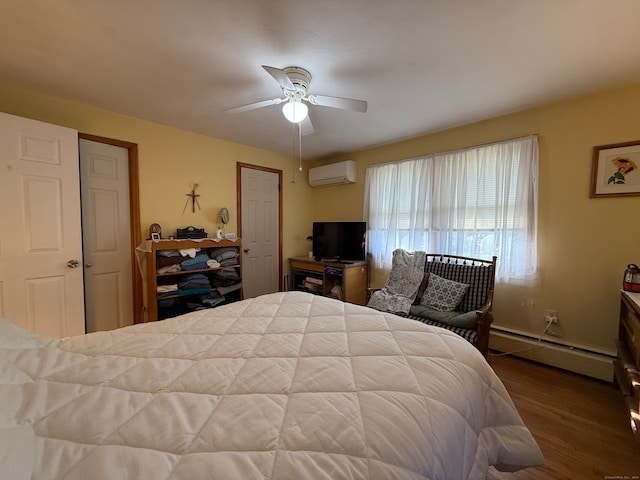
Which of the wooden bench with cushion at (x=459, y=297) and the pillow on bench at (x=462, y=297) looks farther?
the pillow on bench at (x=462, y=297)

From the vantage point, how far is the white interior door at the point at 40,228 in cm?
196

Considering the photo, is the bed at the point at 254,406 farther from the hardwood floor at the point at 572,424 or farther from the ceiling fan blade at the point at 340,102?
the ceiling fan blade at the point at 340,102

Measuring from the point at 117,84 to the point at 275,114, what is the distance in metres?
1.28

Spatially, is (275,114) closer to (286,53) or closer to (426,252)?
(286,53)

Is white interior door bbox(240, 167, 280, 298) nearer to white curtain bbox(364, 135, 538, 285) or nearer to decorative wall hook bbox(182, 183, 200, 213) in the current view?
decorative wall hook bbox(182, 183, 200, 213)

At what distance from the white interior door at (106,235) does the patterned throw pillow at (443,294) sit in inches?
124

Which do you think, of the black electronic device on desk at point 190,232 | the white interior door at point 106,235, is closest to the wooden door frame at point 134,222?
the white interior door at point 106,235

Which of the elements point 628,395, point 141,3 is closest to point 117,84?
point 141,3

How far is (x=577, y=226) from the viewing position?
2.26 meters

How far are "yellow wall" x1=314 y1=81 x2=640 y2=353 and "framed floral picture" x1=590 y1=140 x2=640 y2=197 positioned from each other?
0.15ft

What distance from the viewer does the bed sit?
574 mm

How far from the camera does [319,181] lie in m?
4.12

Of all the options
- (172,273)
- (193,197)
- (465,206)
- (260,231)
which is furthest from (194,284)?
(465,206)

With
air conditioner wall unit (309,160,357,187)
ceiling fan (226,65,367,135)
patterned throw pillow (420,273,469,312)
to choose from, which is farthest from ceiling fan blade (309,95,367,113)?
air conditioner wall unit (309,160,357,187)
